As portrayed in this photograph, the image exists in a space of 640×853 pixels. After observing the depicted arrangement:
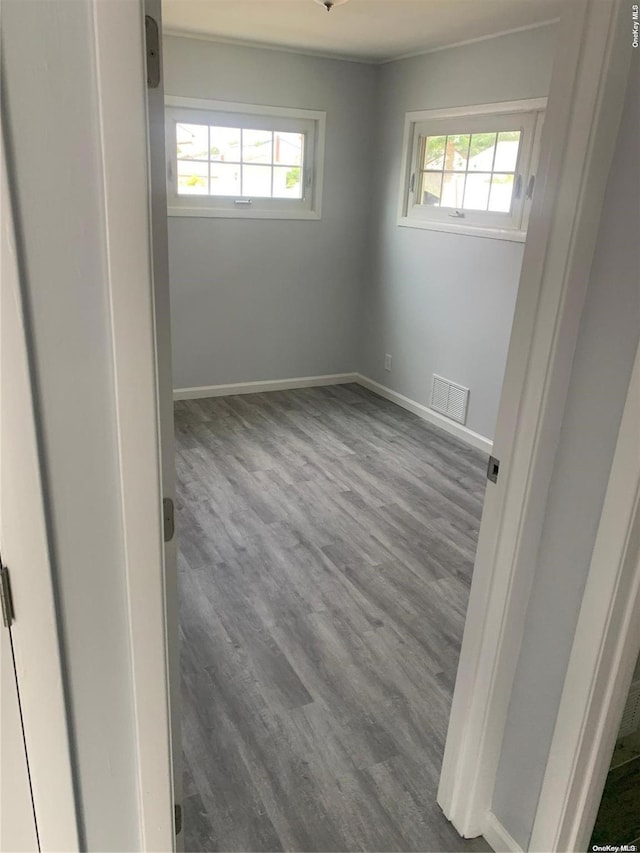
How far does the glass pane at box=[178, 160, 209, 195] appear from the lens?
4348 millimetres

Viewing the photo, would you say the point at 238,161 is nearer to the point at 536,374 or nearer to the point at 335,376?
the point at 335,376

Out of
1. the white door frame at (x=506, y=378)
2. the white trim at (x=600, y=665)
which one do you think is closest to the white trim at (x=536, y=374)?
the white door frame at (x=506, y=378)

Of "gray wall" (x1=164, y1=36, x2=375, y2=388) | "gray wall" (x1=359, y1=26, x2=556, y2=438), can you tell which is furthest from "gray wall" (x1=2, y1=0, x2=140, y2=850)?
"gray wall" (x1=164, y1=36, x2=375, y2=388)

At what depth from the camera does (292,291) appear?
193 inches

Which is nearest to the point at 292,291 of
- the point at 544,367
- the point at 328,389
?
the point at 328,389

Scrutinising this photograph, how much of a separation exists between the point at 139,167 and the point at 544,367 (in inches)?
33.8

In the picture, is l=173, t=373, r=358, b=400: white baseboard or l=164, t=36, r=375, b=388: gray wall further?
l=173, t=373, r=358, b=400: white baseboard

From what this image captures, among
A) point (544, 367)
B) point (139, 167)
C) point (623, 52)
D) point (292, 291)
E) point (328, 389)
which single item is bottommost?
point (328, 389)

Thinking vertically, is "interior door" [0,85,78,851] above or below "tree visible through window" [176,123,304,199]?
below

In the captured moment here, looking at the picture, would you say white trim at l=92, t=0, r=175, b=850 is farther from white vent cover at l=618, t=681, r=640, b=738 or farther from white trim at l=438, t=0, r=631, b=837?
white vent cover at l=618, t=681, r=640, b=738

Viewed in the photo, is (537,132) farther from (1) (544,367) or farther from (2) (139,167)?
(2) (139,167)

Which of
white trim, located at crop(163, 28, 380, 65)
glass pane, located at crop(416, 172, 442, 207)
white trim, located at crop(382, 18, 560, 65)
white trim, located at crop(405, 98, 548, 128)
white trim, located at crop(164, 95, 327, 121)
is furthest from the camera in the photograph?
glass pane, located at crop(416, 172, 442, 207)

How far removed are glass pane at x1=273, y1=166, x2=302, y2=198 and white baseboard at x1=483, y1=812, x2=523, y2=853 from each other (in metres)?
4.14

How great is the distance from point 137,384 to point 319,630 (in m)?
1.76
